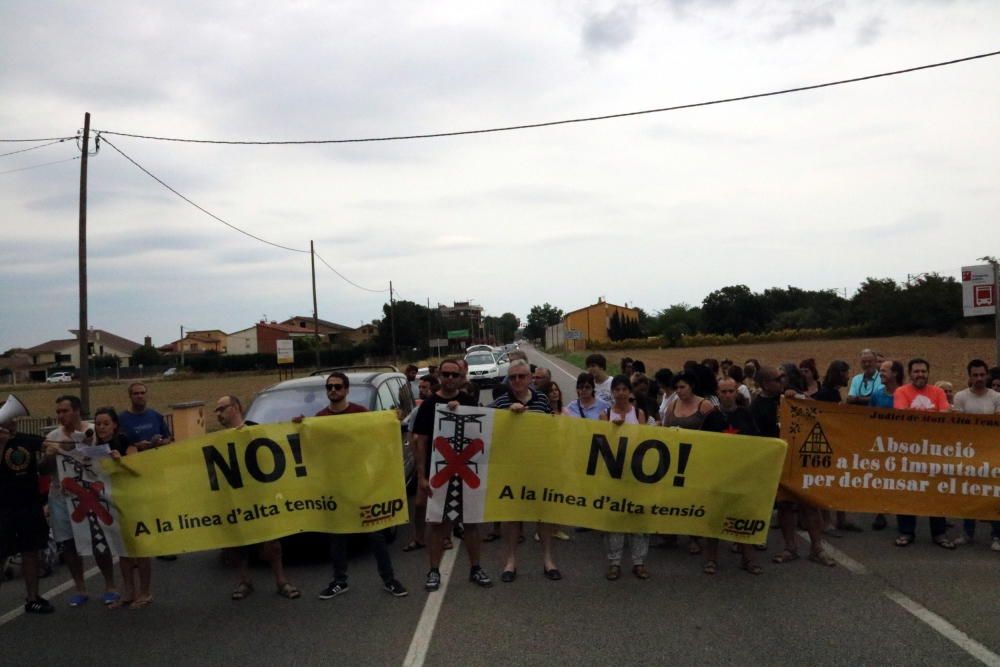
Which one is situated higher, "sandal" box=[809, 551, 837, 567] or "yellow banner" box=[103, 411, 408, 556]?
"yellow banner" box=[103, 411, 408, 556]

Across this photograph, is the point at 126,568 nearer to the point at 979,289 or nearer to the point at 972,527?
the point at 972,527

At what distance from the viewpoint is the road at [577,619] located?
5.11 metres

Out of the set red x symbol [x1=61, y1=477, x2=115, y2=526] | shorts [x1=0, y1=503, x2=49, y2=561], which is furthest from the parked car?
shorts [x1=0, y1=503, x2=49, y2=561]

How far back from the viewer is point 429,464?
23.3ft

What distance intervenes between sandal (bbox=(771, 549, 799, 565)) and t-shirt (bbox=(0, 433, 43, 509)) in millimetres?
6202

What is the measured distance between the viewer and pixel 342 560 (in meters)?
6.70

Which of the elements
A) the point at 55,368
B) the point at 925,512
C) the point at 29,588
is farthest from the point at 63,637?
the point at 55,368

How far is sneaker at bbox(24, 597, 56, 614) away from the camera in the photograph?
6.54 metres

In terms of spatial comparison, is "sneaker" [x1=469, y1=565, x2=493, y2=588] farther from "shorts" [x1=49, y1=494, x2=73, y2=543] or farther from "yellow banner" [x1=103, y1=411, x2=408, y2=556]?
"shorts" [x1=49, y1=494, x2=73, y2=543]

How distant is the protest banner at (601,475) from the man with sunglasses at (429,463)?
79mm

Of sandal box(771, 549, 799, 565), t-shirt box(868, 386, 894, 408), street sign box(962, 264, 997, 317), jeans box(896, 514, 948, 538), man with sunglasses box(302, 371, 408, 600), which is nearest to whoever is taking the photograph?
man with sunglasses box(302, 371, 408, 600)

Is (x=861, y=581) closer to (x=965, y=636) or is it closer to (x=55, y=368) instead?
(x=965, y=636)

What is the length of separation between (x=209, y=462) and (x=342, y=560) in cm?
138

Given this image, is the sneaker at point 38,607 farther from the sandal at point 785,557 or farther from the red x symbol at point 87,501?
the sandal at point 785,557
